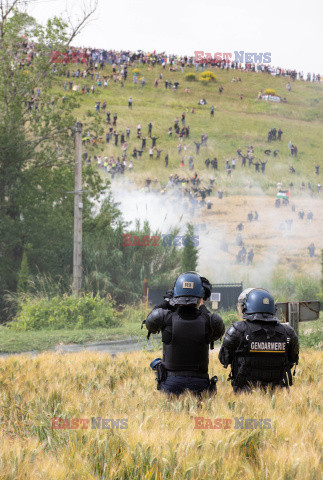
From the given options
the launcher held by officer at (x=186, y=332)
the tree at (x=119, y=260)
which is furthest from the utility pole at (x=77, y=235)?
the launcher held by officer at (x=186, y=332)

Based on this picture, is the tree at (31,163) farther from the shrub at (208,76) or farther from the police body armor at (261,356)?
the shrub at (208,76)

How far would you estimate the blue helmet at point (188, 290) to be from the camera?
6422mm

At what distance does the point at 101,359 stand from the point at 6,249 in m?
19.4

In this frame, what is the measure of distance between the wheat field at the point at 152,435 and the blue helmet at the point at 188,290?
37.7 inches

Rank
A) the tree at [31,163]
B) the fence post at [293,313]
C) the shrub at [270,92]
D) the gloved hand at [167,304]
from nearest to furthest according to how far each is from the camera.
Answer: the gloved hand at [167,304] < the fence post at [293,313] < the tree at [31,163] < the shrub at [270,92]

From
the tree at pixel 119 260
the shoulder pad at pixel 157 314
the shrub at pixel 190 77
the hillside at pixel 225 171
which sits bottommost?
the tree at pixel 119 260

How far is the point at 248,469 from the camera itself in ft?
12.7

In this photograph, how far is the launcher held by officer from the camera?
6.43m

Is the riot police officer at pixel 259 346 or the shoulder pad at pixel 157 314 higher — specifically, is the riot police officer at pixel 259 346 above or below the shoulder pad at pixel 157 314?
below

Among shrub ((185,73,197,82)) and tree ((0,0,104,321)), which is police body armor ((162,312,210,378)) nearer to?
tree ((0,0,104,321))

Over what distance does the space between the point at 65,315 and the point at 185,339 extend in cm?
1720

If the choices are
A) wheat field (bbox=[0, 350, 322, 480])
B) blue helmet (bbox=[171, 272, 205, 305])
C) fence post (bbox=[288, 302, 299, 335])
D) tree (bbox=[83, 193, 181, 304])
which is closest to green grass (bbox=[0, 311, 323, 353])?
fence post (bbox=[288, 302, 299, 335])

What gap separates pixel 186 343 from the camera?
6.45m

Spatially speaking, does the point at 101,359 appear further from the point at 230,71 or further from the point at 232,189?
the point at 230,71
